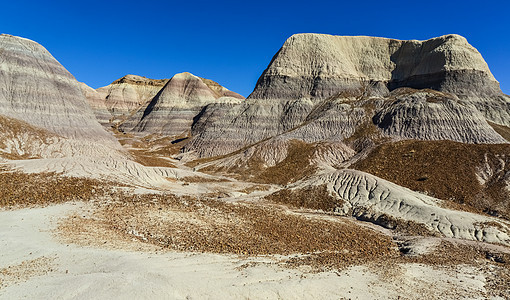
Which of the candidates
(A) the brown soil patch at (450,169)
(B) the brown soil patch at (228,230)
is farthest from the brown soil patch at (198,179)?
(A) the brown soil patch at (450,169)

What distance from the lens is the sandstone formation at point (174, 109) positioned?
106000 mm

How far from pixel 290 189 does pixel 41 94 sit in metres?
57.5

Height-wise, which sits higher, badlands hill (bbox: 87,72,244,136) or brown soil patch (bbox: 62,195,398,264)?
badlands hill (bbox: 87,72,244,136)

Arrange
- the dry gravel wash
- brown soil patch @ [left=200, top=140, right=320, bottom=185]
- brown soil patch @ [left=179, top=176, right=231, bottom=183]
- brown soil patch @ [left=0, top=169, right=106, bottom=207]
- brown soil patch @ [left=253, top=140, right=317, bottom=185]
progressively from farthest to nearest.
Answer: brown soil patch @ [left=200, top=140, right=320, bottom=185]
brown soil patch @ [left=253, top=140, right=317, bottom=185]
brown soil patch @ [left=179, top=176, right=231, bottom=183]
brown soil patch @ [left=0, top=169, right=106, bottom=207]
the dry gravel wash

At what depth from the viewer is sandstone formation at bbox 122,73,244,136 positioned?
106 m

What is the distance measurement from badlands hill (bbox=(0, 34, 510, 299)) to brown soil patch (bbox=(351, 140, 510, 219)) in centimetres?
20

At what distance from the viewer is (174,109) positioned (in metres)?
112

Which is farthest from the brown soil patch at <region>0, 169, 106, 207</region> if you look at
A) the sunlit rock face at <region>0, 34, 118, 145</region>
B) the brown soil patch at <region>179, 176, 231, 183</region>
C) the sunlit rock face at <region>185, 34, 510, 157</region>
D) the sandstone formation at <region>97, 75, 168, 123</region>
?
the sandstone formation at <region>97, 75, 168, 123</region>

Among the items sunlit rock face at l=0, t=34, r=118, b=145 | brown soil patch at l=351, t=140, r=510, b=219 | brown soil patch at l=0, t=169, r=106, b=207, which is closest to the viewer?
brown soil patch at l=0, t=169, r=106, b=207

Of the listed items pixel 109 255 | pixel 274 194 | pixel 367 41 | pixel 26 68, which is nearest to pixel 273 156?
pixel 274 194

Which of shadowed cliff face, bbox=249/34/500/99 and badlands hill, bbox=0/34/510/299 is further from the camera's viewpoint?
shadowed cliff face, bbox=249/34/500/99

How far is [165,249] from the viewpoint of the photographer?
1074 centimetres

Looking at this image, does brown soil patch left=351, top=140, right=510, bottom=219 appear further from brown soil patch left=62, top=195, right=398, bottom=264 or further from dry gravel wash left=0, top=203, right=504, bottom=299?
dry gravel wash left=0, top=203, right=504, bottom=299

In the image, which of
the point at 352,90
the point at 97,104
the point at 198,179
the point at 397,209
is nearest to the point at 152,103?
the point at 97,104
